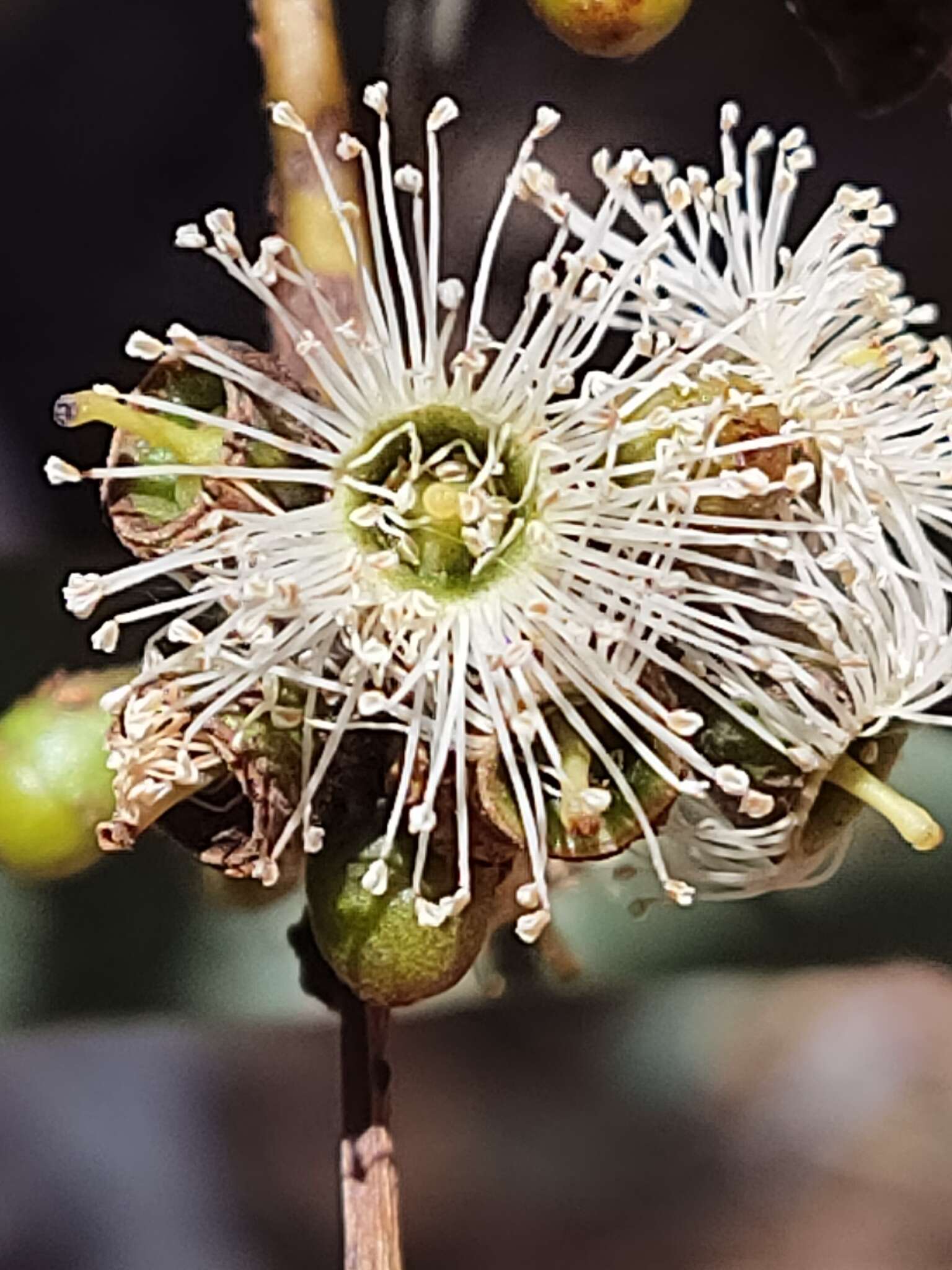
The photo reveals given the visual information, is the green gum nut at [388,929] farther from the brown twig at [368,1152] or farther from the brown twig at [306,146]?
the brown twig at [306,146]

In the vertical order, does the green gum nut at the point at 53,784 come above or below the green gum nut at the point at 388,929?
above

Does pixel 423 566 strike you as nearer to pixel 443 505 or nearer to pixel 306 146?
pixel 443 505

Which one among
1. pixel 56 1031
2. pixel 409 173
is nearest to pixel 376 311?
pixel 409 173

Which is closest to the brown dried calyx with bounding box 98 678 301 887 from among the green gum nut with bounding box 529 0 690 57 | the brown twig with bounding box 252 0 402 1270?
the brown twig with bounding box 252 0 402 1270

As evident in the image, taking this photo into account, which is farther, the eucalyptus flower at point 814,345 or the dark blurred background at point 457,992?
the dark blurred background at point 457,992

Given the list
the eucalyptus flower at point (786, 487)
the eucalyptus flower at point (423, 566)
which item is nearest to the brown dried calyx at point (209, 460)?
the eucalyptus flower at point (423, 566)

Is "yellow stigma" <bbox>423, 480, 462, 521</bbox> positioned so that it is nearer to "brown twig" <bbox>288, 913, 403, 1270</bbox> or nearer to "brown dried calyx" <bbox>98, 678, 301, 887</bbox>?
"brown dried calyx" <bbox>98, 678, 301, 887</bbox>

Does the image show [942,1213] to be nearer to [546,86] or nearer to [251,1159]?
[251,1159]
